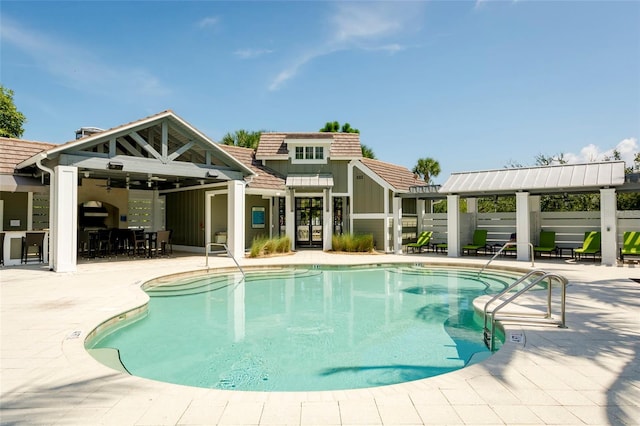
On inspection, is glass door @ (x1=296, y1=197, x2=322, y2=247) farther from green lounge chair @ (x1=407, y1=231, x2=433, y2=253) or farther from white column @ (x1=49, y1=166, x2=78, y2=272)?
white column @ (x1=49, y1=166, x2=78, y2=272)

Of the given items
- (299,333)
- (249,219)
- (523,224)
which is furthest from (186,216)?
(523,224)

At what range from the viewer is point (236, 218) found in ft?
48.5

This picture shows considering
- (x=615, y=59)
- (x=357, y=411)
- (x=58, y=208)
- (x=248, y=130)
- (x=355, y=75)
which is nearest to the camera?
(x=357, y=411)

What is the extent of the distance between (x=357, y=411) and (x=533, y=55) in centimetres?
1375

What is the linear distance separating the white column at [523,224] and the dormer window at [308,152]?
29.7ft

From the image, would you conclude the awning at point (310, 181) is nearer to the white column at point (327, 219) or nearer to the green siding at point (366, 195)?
the white column at point (327, 219)

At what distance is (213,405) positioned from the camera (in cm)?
310

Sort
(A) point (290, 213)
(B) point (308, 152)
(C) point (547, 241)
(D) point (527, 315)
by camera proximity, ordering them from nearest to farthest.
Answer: (D) point (527, 315) < (C) point (547, 241) < (A) point (290, 213) < (B) point (308, 152)

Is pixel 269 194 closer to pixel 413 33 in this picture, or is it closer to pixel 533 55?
pixel 413 33

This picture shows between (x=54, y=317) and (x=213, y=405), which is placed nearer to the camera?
(x=213, y=405)

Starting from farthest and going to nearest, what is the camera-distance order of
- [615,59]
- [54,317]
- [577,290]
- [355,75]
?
[355,75], [615,59], [577,290], [54,317]

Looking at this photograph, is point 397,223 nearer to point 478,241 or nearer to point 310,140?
point 478,241

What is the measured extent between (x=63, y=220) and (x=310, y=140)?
36.8 feet

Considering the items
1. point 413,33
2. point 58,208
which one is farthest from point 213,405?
point 413,33
